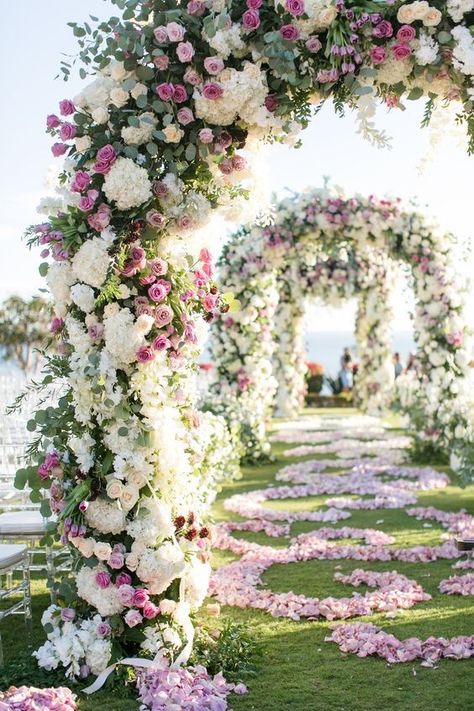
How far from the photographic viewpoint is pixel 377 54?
3.86 meters

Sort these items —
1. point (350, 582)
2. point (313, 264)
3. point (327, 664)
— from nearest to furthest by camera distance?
point (327, 664) < point (350, 582) < point (313, 264)

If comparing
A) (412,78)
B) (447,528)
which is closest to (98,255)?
(412,78)

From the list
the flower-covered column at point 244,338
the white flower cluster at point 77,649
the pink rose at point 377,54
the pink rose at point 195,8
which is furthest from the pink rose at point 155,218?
the flower-covered column at point 244,338

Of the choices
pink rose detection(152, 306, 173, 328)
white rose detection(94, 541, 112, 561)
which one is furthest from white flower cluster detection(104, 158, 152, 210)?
white rose detection(94, 541, 112, 561)

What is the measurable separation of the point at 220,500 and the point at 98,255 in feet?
19.3

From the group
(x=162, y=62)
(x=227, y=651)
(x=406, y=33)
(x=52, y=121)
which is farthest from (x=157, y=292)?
(x=227, y=651)

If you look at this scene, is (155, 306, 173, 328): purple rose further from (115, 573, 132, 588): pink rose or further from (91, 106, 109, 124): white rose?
(115, 573, 132, 588): pink rose

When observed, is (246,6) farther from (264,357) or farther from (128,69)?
(264,357)

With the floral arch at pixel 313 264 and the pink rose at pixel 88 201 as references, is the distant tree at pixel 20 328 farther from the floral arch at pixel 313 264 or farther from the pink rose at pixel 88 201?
the pink rose at pixel 88 201

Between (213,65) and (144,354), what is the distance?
145 cm

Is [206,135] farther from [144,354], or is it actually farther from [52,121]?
[144,354]

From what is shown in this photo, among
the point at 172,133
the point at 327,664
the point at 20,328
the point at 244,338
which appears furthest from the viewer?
the point at 20,328

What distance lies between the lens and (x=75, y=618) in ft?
13.7

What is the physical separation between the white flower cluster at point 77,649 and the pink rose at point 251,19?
119 inches
